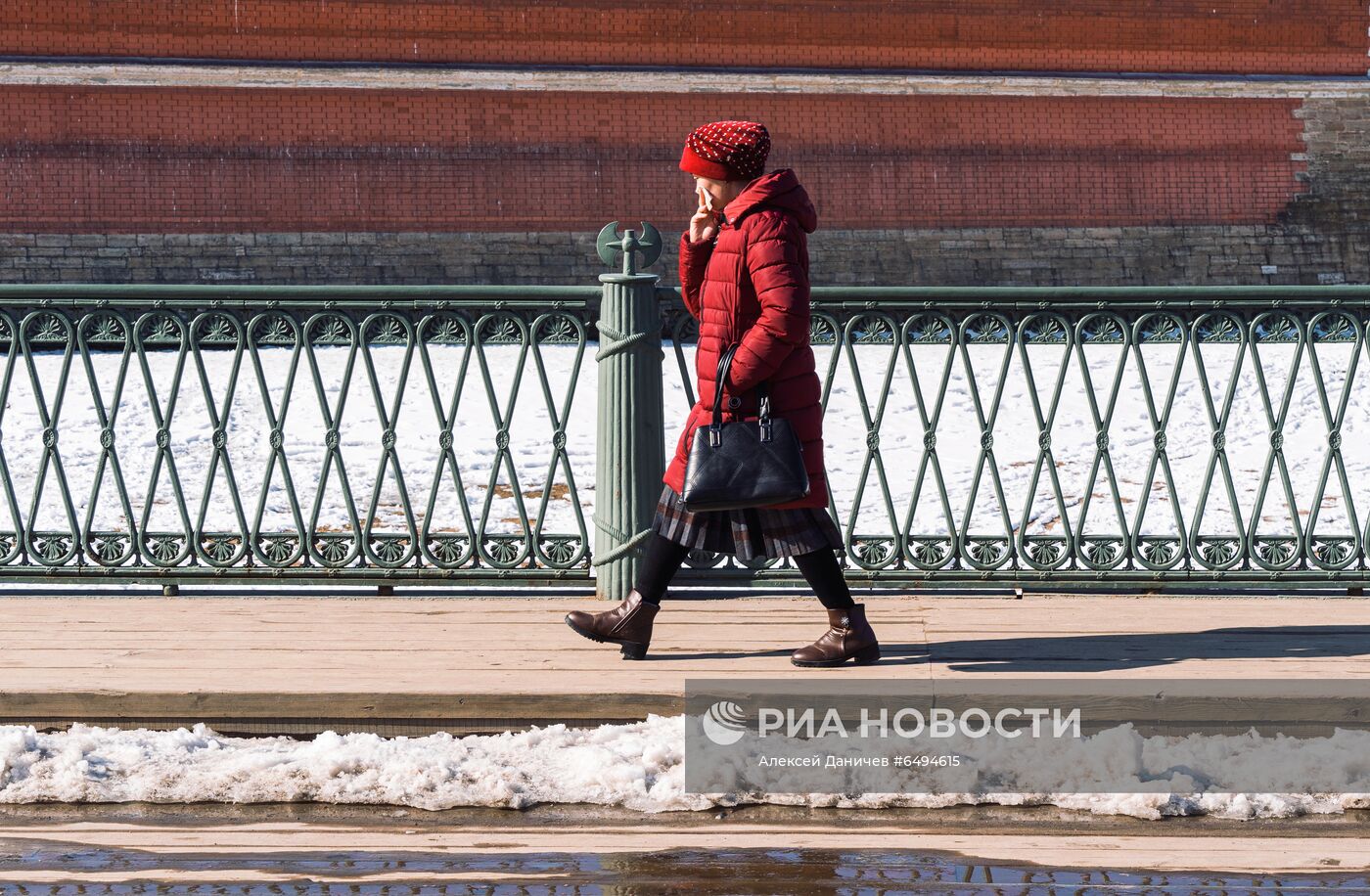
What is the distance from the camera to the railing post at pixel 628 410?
15.5 ft

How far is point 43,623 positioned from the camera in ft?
14.9

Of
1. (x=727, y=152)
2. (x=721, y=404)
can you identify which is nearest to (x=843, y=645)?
(x=721, y=404)

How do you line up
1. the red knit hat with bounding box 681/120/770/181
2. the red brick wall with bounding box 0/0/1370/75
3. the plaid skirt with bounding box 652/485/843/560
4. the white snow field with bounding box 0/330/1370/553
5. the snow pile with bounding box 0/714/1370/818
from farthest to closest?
the red brick wall with bounding box 0/0/1370/75 → the white snow field with bounding box 0/330/1370/553 → the plaid skirt with bounding box 652/485/843/560 → the red knit hat with bounding box 681/120/770/181 → the snow pile with bounding box 0/714/1370/818

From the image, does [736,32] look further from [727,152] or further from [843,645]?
[843,645]

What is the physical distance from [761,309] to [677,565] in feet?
2.42

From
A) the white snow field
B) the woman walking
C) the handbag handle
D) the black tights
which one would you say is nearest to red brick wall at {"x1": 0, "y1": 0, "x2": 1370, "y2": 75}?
the white snow field

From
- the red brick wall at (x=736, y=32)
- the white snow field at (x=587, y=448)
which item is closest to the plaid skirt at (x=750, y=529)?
the white snow field at (x=587, y=448)

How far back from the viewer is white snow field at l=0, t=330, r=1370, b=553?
10.1 m

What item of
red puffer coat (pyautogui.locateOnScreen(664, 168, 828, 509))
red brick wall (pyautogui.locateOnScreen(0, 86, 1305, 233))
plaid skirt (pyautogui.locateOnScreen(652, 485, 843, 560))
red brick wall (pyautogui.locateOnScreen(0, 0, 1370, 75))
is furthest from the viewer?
red brick wall (pyautogui.locateOnScreen(0, 0, 1370, 75))

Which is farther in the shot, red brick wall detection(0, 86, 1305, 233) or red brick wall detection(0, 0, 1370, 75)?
red brick wall detection(0, 0, 1370, 75)

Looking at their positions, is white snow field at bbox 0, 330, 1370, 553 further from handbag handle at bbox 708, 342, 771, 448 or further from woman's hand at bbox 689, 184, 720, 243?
handbag handle at bbox 708, 342, 771, 448

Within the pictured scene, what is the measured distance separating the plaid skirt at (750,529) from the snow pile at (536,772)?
538 mm

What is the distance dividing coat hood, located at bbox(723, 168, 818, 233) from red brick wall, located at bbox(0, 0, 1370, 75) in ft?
60.7

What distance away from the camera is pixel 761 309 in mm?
3768
